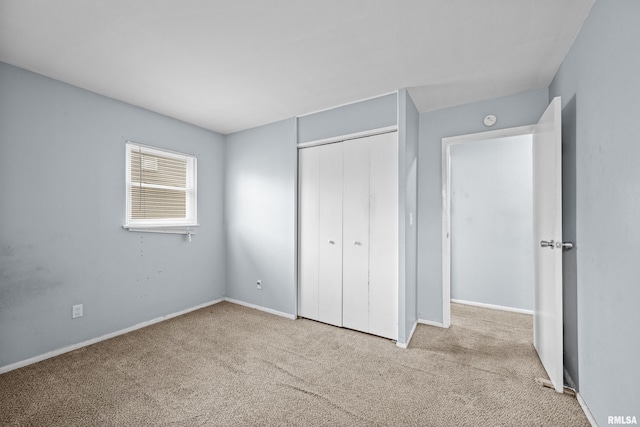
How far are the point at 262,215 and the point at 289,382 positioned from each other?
7.15ft

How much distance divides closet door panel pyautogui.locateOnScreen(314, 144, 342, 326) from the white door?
6.02 ft

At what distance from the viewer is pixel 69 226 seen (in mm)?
2602

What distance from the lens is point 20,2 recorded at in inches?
63.8

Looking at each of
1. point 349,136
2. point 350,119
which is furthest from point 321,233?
point 350,119

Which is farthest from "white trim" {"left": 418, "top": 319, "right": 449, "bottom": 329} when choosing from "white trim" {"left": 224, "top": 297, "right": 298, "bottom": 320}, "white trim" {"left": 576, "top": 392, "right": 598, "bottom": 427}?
"white trim" {"left": 224, "top": 297, "right": 298, "bottom": 320}

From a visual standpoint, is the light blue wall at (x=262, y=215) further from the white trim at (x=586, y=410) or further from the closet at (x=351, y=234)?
the white trim at (x=586, y=410)

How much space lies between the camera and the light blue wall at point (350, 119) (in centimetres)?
284

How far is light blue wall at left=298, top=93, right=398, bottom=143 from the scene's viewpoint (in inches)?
112

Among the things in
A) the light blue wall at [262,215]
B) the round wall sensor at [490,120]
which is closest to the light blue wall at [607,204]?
the round wall sensor at [490,120]

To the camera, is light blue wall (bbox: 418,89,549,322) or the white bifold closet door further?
the white bifold closet door

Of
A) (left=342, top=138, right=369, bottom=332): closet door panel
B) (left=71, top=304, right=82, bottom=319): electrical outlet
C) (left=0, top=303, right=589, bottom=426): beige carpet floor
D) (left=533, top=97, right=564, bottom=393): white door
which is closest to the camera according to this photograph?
(left=0, top=303, right=589, bottom=426): beige carpet floor

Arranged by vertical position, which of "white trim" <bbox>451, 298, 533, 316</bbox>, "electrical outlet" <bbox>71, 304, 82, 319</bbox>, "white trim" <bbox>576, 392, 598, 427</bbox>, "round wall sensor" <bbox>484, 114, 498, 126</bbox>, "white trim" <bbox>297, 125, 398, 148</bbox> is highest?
"round wall sensor" <bbox>484, 114, 498, 126</bbox>

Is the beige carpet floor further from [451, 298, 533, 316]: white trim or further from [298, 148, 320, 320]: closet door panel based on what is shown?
[451, 298, 533, 316]: white trim

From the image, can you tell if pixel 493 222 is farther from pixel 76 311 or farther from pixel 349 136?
pixel 76 311
